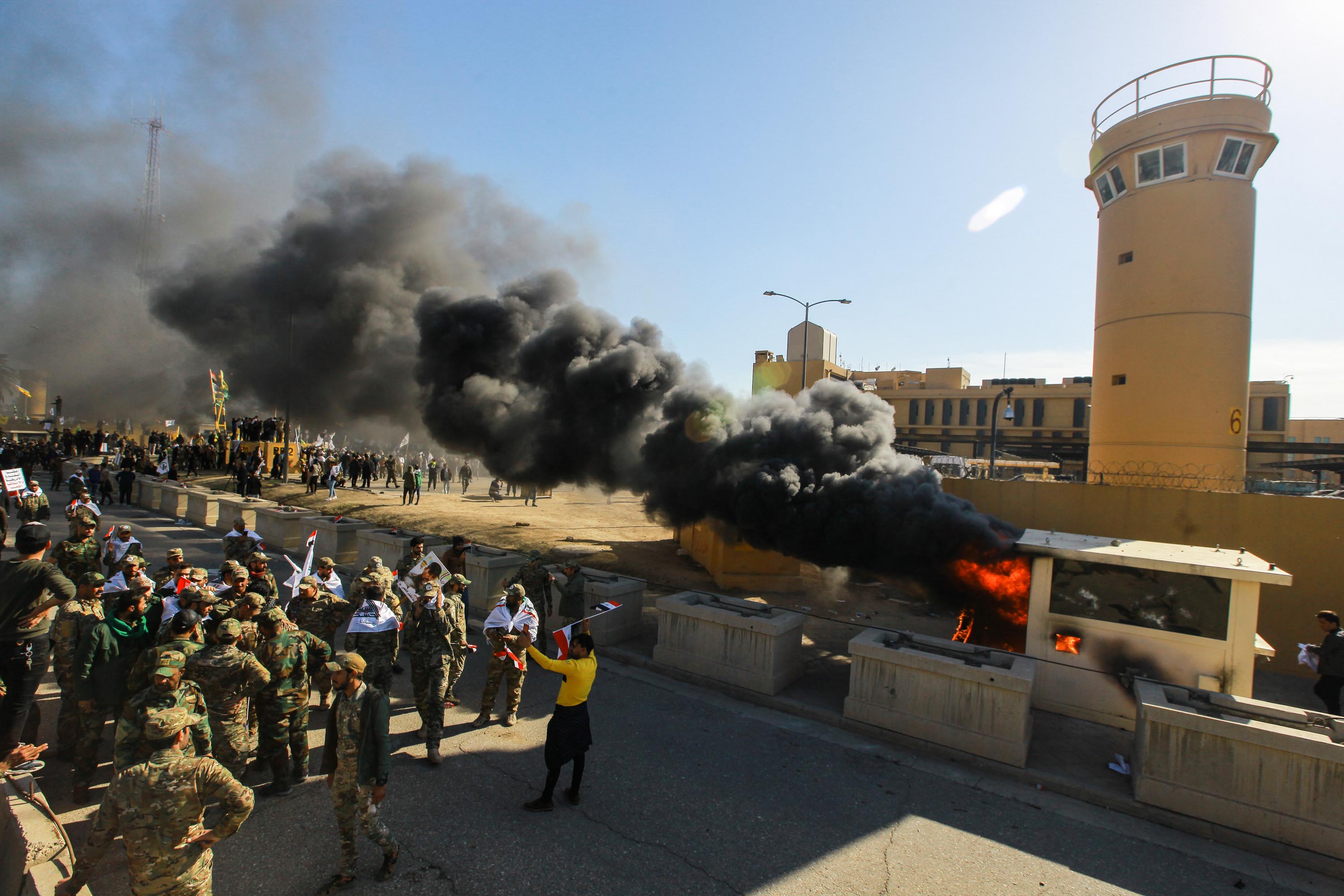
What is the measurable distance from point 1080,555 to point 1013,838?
131 inches

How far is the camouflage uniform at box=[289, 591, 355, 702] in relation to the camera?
5945 mm

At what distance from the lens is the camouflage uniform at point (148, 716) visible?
10.9 feet

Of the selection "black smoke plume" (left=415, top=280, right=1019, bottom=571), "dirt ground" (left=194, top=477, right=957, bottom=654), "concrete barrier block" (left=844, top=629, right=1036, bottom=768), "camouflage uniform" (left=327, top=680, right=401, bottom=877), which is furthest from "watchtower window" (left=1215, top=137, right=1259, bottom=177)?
"camouflage uniform" (left=327, top=680, right=401, bottom=877)

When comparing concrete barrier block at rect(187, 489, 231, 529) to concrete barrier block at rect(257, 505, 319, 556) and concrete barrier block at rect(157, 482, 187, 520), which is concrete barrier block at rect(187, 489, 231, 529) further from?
concrete barrier block at rect(257, 505, 319, 556)

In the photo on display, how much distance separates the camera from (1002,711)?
5871 mm

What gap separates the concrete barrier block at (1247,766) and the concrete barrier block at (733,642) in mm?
3254

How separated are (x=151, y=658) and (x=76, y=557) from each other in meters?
3.76

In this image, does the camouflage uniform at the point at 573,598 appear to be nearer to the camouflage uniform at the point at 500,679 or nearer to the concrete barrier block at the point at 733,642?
the concrete barrier block at the point at 733,642

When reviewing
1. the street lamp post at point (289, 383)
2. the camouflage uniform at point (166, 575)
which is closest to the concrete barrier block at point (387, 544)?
the camouflage uniform at point (166, 575)

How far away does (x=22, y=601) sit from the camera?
4.89 m

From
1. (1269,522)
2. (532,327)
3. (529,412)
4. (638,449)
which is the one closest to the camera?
(1269,522)

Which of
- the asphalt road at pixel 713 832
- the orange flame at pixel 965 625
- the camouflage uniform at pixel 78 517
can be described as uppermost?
the camouflage uniform at pixel 78 517

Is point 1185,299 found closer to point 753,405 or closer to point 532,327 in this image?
point 753,405

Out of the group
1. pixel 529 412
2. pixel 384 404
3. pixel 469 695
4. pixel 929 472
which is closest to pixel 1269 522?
pixel 929 472
